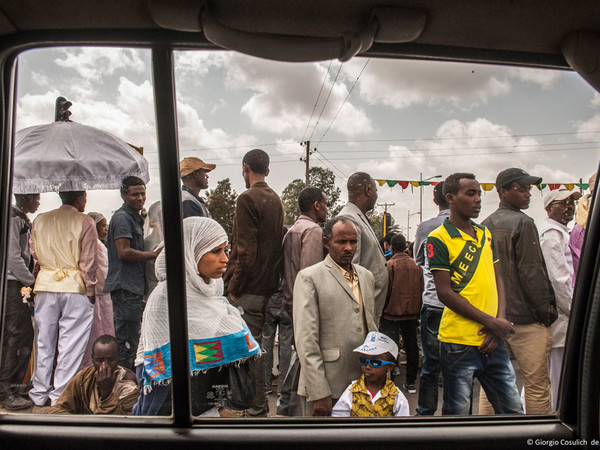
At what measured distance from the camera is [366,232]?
2.92 m

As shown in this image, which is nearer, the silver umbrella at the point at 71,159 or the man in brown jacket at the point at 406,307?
the silver umbrella at the point at 71,159

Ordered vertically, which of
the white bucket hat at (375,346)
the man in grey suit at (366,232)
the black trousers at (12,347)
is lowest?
the white bucket hat at (375,346)

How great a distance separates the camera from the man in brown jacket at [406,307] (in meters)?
3.98

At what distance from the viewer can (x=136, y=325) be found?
2021 mm

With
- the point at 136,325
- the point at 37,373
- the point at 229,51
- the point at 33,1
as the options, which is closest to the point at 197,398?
the point at 136,325

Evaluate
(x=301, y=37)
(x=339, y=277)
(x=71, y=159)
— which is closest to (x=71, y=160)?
(x=71, y=159)

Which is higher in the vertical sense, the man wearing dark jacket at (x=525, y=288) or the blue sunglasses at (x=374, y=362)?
the man wearing dark jacket at (x=525, y=288)

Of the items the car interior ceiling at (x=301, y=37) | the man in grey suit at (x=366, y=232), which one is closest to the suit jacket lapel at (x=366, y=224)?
the man in grey suit at (x=366, y=232)

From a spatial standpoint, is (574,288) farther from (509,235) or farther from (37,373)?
(37,373)

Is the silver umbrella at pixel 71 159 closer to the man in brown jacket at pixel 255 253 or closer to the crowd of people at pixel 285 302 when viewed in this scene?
the crowd of people at pixel 285 302

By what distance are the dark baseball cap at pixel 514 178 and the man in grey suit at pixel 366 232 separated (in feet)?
3.14

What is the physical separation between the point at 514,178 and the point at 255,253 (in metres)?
1.60

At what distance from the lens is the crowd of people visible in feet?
5.31

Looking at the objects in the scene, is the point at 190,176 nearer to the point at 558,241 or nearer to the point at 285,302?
the point at 285,302
